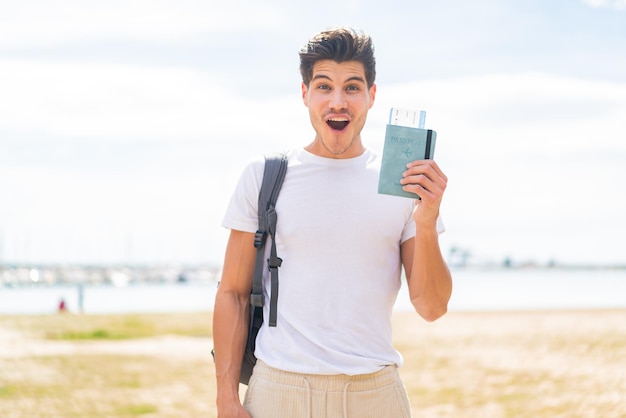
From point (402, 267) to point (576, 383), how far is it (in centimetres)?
1172

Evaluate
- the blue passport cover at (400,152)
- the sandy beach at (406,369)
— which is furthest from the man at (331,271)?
the sandy beach at (406,369)

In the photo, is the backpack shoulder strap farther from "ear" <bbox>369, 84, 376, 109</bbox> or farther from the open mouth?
"ear" <bbox>369, 84, 376, 109</bbox>

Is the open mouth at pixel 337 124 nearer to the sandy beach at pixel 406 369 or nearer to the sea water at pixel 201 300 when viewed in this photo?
the sandy beach at pixel 406 369

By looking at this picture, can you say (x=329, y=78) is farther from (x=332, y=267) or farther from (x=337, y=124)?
(x=332, y=267)

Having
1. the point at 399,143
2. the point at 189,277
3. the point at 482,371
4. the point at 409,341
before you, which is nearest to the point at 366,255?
the point at 399,143

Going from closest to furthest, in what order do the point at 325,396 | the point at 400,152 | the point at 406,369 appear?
the point at 400,152, the point at 325,396, the point at 406,369

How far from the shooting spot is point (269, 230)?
9.83 ft

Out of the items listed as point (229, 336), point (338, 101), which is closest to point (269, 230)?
point (229, 336)

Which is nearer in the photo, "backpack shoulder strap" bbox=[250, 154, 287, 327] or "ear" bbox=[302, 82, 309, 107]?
"backpack shoulder strap" bbox=[250, 154, 287, 327]

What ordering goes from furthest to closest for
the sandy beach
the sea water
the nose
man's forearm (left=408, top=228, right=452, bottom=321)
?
the sea water → the sandy beach → the nose → man's forearm (left=408, top=228, right=452, bottom=321)

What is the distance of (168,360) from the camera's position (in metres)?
17.7

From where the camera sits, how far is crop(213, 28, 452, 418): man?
2.90 metres

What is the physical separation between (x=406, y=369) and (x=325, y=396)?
44.4 feet

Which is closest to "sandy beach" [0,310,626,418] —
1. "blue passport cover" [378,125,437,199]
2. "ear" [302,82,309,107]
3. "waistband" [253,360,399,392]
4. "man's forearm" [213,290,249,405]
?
"man's forearm" [213,290,249,405]
